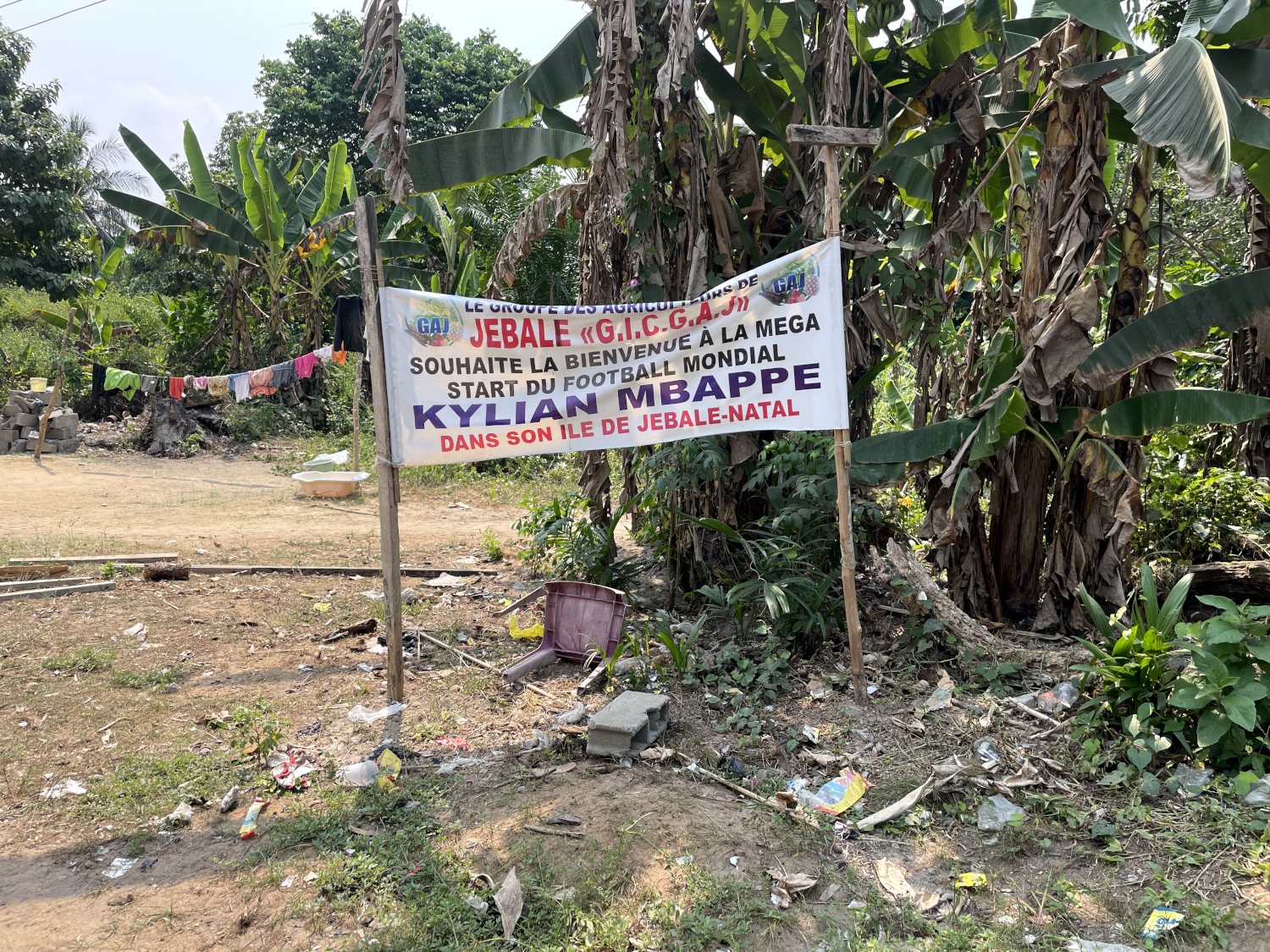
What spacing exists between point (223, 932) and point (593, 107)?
13.7 feet

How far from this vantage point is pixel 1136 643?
10.8 feet

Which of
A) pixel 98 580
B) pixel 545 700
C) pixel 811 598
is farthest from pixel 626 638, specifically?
pixel 98 580

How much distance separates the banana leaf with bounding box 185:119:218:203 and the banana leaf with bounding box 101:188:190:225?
86 cm

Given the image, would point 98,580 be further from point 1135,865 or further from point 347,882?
point 1135,865

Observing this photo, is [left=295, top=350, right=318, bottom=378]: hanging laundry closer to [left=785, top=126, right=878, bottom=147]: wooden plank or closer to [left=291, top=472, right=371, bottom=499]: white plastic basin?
[left=291, top=472, right=371, bottom=499]: white plastic basin

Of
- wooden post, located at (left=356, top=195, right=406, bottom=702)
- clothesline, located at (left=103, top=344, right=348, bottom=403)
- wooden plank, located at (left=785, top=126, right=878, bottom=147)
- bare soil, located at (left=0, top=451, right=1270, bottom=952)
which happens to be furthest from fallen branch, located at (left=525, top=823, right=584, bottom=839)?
clothesline, located at (left=103, top=344, right=348, bottom=403)

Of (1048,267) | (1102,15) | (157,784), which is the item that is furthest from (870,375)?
(157,784)

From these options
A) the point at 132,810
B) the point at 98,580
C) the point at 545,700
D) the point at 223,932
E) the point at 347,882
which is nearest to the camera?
the point at 223,932

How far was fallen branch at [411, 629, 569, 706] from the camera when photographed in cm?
418

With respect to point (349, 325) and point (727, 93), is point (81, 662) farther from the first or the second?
point (727, 93)

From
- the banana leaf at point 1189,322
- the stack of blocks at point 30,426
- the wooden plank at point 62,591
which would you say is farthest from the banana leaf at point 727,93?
the stack of blocks at point 30,426

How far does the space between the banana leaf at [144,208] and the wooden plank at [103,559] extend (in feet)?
27.3

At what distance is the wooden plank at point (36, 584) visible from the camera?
566 cm

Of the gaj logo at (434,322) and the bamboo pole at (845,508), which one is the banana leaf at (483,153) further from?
the bamboo pole at (845,508)
